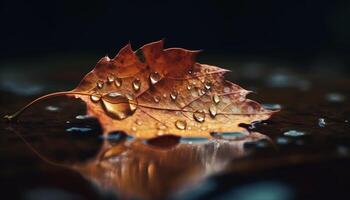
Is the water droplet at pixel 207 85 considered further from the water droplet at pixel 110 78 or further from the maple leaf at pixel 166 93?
the water droplet at pixel 110 78

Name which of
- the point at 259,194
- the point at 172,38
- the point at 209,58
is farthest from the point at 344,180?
the point at 172,38

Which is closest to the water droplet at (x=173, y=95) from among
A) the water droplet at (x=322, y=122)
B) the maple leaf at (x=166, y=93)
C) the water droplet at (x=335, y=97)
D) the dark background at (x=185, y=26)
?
the maple leaf at (x=166, y=93)

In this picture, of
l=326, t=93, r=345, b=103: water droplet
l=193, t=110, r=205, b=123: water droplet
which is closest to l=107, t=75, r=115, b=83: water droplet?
l=193, t=110, r=205, b=123: water droplet

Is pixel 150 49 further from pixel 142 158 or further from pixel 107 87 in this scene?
pixel 142 158

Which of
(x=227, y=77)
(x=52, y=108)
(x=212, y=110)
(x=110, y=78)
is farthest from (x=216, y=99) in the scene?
(x=227, y=77)

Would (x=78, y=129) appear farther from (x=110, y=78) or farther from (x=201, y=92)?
(x=201, y=92)

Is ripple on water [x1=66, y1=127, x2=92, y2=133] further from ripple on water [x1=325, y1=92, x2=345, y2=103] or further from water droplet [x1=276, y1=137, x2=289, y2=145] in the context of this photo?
ripple on water [x1=325, y1=92, x2=345, y2=103]

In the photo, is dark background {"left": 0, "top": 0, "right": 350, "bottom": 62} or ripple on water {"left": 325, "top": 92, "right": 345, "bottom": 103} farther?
dark background {"left": 0, "top": 0, "right": 350, "bottom": 62}
